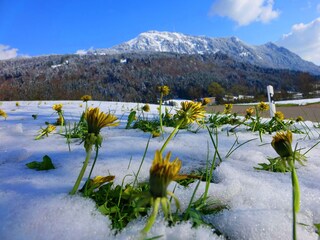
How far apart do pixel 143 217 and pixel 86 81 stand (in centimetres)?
11108

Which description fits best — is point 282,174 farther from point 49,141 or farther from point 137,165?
point 49,141

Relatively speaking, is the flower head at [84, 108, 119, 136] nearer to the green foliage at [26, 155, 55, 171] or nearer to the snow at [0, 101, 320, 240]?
the snow at [0, 101, 320, 240]

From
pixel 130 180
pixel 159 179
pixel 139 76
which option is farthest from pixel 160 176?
pixel 139 76

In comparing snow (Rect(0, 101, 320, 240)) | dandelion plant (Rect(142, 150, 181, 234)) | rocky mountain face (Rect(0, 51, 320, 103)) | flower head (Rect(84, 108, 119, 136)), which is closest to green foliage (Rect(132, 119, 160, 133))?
snow (Rect(0, 101, 320, 240))

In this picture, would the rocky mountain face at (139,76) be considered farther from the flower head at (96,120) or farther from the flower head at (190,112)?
the flower head at (96,120)

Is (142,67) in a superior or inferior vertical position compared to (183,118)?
superior

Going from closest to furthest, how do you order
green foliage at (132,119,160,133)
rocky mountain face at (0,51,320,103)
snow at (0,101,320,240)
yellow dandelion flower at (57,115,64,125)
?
snow at (0,101,320,240)
yellow dandelion flower at (57,115,64,125)
green foliage at (132,119,160,133)
rocky mountain face at (0,51,320,103)

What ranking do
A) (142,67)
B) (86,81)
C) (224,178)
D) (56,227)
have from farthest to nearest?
(142,67), (86,81), (224,178), (56,227)

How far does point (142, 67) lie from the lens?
440 ft

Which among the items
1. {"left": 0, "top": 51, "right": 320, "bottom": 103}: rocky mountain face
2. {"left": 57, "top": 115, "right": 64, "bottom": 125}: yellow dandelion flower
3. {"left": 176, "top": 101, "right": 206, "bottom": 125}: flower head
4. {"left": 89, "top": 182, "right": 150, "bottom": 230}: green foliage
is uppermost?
{"left": 0, "top": 51, "right": 320, "bottom": 103}: rocky mountain face

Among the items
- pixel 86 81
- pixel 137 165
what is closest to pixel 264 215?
pixel 137 165

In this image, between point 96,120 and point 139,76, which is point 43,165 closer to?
point 96,120

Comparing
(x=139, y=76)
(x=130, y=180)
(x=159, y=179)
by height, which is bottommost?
(x=130, y=180)

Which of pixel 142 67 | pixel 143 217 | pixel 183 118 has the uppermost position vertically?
pixel 142 67
